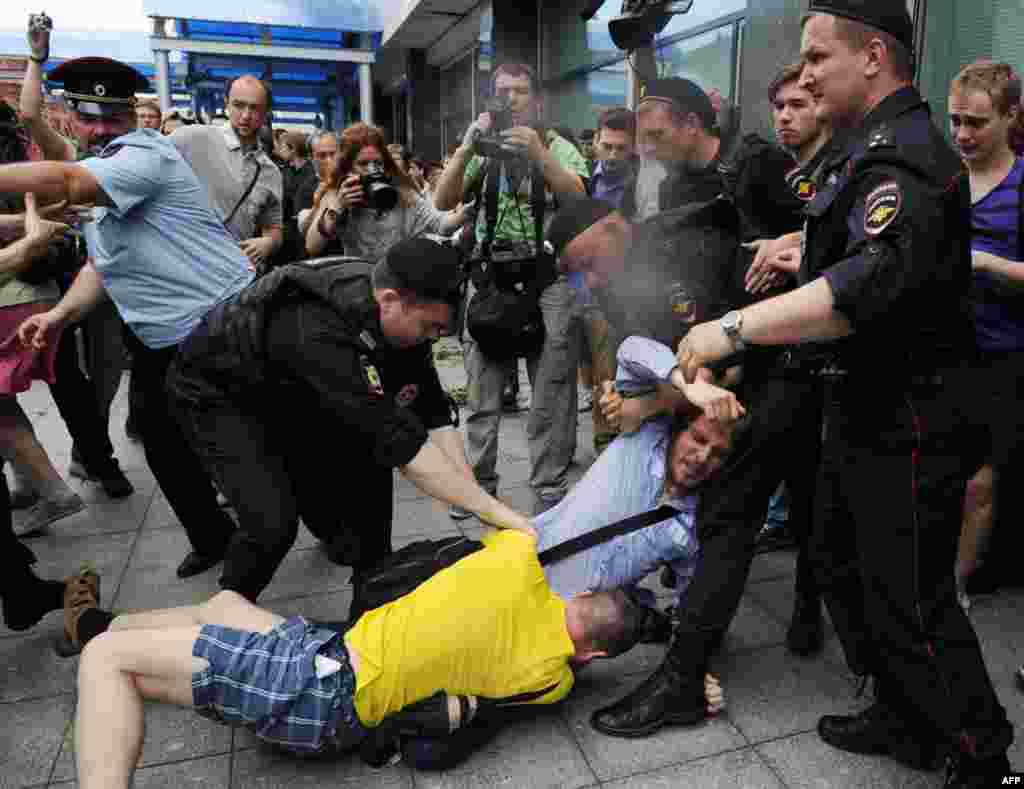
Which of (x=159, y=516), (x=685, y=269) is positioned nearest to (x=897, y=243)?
(x=685, y=269)

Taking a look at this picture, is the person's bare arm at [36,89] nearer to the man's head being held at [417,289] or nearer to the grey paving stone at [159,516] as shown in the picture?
the grey paving stone at [159,516]

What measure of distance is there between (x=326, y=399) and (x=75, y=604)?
123 cm

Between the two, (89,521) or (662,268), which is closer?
(662,268)

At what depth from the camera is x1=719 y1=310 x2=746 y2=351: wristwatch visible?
1722mm

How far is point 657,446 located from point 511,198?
1.67 m

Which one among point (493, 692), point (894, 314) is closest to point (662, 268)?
point (894, 314)

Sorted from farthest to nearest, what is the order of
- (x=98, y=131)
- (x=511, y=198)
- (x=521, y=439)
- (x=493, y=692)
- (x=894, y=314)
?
(x=521, y=439) → (x=511, y=198) → (x=98, y=131) → (x=493, y=692) → (x=894, y=314)

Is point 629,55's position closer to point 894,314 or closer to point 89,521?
point 894,314

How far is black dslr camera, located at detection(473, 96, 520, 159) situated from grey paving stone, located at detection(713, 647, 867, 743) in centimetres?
220

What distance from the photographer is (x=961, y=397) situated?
70.0 inches

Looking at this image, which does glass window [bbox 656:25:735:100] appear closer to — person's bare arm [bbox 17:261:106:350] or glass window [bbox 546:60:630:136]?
glass window [bbox 546:60:630:136]

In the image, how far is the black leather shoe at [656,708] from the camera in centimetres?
224

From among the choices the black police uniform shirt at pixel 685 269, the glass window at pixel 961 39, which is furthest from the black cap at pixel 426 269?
the glass window at pixel 961 39

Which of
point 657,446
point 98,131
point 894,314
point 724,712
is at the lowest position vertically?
point 724,712
